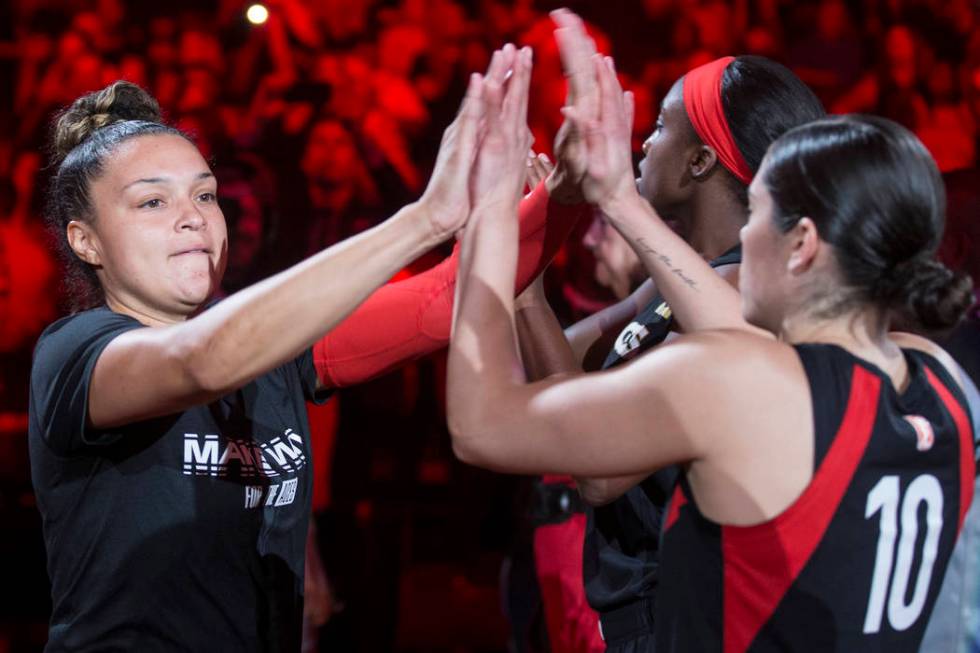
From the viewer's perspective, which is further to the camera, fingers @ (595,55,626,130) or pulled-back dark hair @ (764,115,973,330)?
fingers @ (595,55,626,130)

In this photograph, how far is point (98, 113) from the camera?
1.57 metres

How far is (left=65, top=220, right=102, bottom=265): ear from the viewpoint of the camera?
1.48 m

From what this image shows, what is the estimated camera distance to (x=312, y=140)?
4293 millimetres

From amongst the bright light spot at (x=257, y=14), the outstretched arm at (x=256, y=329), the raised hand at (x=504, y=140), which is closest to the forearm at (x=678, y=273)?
the raised hand at (x=504, y=140)

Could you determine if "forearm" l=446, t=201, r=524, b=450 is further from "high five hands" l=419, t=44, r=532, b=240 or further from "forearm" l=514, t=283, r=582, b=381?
"forearm" l=514, t=283, r=582, b=381

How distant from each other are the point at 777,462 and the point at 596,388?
19cm

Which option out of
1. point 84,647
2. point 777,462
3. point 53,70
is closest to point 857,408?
point 777,462

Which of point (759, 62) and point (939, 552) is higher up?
point (759, 62)

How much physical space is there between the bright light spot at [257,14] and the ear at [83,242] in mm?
2919

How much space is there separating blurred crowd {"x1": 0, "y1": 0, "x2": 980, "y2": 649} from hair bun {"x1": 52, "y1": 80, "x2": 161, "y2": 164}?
250 cm

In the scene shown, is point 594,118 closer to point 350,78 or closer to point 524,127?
point 524,127

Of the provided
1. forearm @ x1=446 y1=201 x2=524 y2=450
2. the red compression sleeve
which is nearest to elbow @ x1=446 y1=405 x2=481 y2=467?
forearm @ x1=446 y1=201 x2=524 y2=450

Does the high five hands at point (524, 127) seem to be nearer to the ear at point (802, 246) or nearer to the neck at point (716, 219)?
the ear at point (802, 246)

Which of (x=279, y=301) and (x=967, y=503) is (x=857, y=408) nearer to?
(x=967, y=503)
